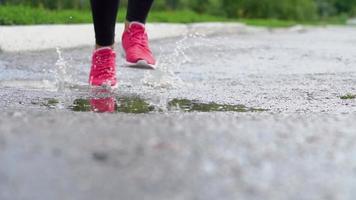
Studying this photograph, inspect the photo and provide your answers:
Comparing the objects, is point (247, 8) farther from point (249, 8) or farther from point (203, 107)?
point (203, 107)

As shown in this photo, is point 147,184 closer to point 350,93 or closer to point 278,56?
point 350,93

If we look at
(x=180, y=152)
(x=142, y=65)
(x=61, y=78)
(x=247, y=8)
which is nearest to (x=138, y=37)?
(x=142, y=65)

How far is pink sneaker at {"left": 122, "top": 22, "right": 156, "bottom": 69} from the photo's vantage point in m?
3.90

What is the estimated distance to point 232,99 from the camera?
3232 millimetres

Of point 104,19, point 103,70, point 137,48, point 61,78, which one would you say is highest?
point 104,19

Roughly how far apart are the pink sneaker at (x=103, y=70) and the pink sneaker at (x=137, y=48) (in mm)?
173

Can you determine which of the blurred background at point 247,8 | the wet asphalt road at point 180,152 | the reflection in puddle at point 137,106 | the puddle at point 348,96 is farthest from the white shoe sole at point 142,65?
the blurred background at point 247,8

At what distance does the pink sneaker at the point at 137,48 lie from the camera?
3.90 meters

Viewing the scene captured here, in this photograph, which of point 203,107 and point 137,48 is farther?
point 137,48

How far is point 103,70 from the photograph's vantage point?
3.72 m

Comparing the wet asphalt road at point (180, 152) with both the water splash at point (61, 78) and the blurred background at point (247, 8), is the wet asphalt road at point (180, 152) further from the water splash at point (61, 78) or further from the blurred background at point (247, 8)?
the blurred background at point (247, 8)

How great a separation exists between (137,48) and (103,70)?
1.04 feet

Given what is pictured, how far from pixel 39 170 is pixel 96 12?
231 cm

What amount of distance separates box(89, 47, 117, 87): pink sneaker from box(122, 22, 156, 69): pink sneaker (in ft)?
0.57
